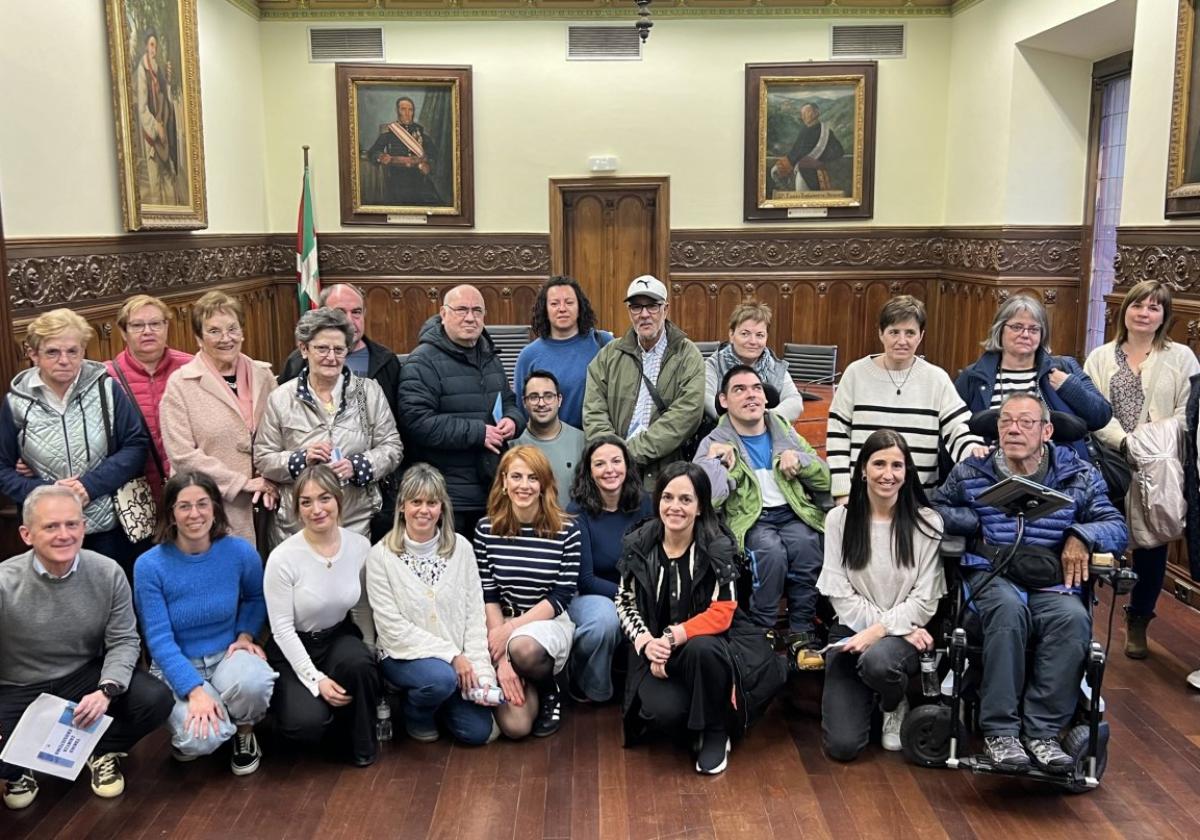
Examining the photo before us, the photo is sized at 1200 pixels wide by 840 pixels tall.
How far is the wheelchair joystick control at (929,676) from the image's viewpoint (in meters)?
3.42

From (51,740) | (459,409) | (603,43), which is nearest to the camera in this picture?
(51,740)

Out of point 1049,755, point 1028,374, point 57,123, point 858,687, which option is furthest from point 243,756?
point 57,123

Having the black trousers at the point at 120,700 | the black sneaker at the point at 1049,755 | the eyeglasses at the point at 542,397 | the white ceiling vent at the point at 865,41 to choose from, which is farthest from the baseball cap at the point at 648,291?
the white ceiling vent at the point at 865,41

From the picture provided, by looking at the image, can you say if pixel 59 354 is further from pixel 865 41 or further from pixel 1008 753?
pixel 865 41

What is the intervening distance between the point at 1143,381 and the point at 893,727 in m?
1.98

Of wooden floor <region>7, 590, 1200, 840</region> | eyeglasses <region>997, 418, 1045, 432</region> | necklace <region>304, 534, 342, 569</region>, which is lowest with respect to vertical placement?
wooden floor <region>7, 590, 1200, 840</region>

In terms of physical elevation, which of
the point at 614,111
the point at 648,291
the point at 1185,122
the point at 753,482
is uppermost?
the point at 614,111

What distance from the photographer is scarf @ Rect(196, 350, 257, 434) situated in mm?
3947

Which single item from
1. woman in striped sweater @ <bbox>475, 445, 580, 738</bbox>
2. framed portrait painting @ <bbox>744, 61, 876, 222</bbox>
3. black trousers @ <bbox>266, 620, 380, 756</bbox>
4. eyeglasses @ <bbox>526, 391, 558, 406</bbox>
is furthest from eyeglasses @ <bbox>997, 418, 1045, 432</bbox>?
framed portrait painting @ <bbox>744, 61, 876, 222</bbox>

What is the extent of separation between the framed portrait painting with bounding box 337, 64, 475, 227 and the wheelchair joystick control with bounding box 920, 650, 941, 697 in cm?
745

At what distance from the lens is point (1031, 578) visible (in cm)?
354

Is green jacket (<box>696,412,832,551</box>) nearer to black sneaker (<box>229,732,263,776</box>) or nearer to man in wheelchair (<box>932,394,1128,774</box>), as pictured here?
man in wheelchair (<box>932,394,1128,774</box>)

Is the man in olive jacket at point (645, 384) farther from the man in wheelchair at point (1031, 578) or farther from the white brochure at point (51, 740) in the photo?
the white brochure at point (51, 740)

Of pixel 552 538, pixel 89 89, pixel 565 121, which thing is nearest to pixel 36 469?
pixel 552 538
